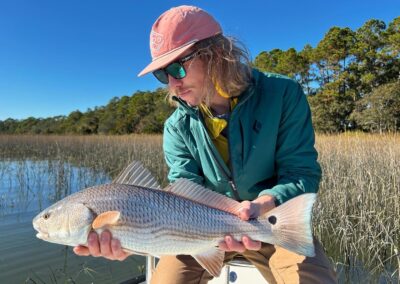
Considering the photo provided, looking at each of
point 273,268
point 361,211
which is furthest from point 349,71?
point 273,268

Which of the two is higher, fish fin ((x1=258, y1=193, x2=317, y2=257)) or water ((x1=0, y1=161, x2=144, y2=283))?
fish fin ((x1=258, y1=193, x2=317, y2=257))

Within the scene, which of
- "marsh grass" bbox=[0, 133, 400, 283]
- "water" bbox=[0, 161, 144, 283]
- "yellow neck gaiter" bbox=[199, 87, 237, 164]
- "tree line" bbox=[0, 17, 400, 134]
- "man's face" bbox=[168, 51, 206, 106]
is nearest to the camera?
"man's face" bbox=[168, 51, 206, 106]

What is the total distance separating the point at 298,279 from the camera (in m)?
1.84

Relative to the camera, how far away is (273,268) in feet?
6.70

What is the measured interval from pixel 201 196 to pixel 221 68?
2.79ft

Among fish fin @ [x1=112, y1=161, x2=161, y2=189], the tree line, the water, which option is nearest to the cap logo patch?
fish fin @ [x1=112, y1=161, x2=161, y2=189]

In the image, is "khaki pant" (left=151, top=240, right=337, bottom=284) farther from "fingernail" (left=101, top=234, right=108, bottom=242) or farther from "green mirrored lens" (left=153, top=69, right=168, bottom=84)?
"green mirrored lens" (left=153, top=69, right=168, bottom=84)

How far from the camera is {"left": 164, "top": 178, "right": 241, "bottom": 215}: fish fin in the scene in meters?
1.85

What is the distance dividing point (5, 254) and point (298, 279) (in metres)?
5.08

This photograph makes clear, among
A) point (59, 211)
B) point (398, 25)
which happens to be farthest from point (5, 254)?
point (398, 25)

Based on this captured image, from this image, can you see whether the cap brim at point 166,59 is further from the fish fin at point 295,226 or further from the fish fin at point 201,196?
the fish fin at point 295,226

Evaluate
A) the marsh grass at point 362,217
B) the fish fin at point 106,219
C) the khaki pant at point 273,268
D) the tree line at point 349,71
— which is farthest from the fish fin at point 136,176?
the tree line at point 349,71

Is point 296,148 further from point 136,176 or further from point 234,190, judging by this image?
point 136,176

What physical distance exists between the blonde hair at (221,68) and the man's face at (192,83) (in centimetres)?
3
